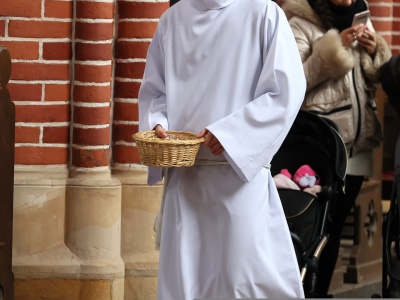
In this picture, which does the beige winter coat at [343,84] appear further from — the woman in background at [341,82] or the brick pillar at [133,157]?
the brick pillar at [133,157]

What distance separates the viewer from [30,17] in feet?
20.2

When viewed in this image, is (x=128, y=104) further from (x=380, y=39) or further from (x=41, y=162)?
(x=380, y=39)

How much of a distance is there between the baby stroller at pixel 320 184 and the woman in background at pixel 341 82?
1.44ft

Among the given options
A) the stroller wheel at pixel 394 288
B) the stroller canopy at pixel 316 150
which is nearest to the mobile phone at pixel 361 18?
the stroller canopy at pixel 316 150

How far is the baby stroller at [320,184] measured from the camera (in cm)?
605

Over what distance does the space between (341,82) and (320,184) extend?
2.40 feet

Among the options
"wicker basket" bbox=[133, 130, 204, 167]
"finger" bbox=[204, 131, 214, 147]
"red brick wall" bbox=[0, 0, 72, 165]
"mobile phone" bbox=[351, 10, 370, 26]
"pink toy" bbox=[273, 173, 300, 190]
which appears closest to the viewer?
"wicker basket" bbox=[133, 130, 204, 167]

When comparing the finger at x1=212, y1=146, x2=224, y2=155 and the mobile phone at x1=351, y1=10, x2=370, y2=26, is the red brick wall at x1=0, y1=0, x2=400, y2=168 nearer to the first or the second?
the mobile phone at x1=351, y1=10, x2=370, y2=26

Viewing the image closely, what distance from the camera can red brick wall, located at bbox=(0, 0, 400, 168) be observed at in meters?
6.18

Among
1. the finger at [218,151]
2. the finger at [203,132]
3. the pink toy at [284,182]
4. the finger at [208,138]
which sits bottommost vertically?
the pink toy at [284,182]

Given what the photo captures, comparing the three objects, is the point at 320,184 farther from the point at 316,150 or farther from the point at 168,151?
the point at 168,151

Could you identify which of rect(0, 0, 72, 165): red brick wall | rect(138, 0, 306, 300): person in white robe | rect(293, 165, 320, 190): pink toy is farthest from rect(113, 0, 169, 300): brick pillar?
rect(138, 0, 306, 300): person in white robe

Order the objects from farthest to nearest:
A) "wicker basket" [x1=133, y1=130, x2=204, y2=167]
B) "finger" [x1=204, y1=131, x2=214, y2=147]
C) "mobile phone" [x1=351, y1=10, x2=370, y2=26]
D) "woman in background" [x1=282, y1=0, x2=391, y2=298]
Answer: "woman in background" [x1=282, y1=0, x2=391, y2=298] → "mobile phone" [x1=351, y1=10, x2=370, y2=26] → "finger" [x1=204, y1=131, x2=214, y2=147] → "wicker basket" [x1=133, y1=130, x2=204, y2=167]

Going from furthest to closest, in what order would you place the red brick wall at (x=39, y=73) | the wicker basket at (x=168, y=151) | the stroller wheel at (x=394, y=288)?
the red brick wall at (x=39, y=73) < the stroller wheel at (x=394, y=288) < the wicker basket at (x=168, y=151)
